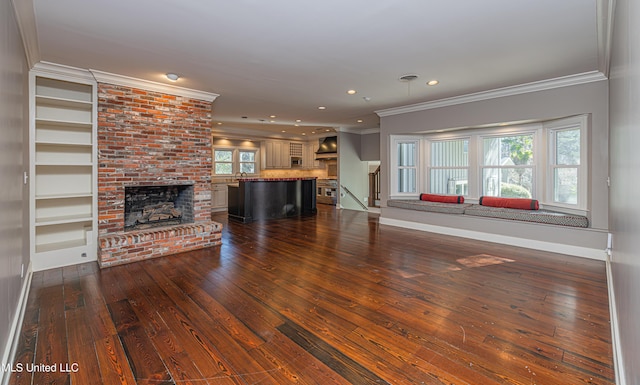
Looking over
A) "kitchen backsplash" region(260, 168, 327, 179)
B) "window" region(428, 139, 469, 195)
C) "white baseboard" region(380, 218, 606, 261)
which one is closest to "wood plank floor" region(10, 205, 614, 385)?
"white baseboard" region(380, 218, 606, 261)

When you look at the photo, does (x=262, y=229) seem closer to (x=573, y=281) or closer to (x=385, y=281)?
(x=385, y=281)

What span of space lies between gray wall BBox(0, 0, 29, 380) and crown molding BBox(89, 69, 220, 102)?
1.39 meters

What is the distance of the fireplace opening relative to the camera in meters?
4.58

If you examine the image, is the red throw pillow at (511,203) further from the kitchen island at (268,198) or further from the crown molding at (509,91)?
the kitchen island at (268,198)

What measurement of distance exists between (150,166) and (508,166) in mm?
5885

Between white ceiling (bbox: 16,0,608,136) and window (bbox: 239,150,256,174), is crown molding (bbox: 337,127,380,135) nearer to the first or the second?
window (bbox: 239,150,256,174)

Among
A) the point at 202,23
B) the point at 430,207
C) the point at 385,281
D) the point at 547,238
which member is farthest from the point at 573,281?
the point at 202,23

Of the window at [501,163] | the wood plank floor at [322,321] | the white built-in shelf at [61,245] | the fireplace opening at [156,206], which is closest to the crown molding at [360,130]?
the window at [501,163]

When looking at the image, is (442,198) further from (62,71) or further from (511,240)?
(62,71)

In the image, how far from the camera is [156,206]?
4.89 m

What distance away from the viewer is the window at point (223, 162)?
911 centimetres

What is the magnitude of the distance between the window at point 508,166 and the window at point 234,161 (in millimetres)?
6866

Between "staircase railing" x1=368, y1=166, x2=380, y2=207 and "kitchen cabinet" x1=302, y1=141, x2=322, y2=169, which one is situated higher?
"kitchen cabinet" x1=302, y1=141, x2=322, y2=169

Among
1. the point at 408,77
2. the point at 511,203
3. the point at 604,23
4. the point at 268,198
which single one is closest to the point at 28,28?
the point at 408,77
